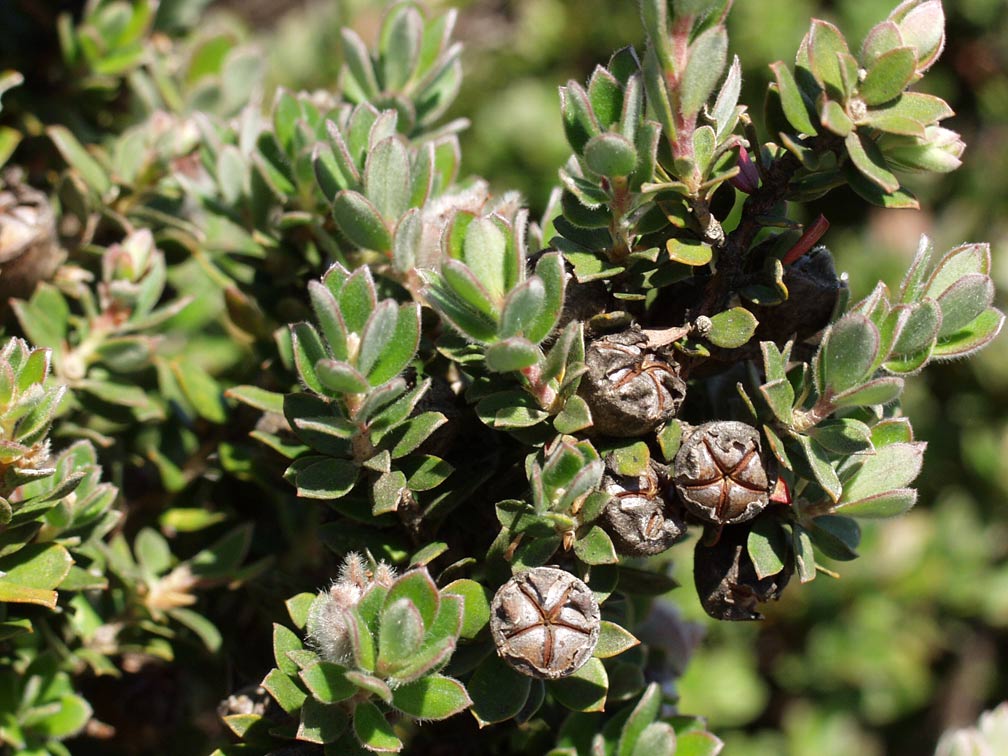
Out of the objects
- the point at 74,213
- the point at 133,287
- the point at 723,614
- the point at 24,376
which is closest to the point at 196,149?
the point at 74,213

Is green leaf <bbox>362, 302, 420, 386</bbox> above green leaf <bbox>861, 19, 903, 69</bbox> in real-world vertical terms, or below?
below

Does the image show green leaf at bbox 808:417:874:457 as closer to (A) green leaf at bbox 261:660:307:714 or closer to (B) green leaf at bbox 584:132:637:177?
(B) green leaf at bbox 584:132:637:177

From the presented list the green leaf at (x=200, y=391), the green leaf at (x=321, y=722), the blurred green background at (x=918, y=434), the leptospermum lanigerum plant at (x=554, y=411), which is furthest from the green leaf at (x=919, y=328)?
the blurred green background at (x=918, y=434)

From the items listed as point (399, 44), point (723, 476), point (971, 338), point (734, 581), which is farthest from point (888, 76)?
point (399, 44)

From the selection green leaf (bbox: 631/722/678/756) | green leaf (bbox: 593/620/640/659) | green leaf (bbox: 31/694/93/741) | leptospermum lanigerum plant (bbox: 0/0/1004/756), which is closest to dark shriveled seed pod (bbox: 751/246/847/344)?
leptospermum lanigerum plant (bbox: 0/0/1004/756)

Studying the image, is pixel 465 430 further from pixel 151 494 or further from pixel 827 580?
pixel 827 580

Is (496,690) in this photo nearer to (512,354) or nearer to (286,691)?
(286,691)
